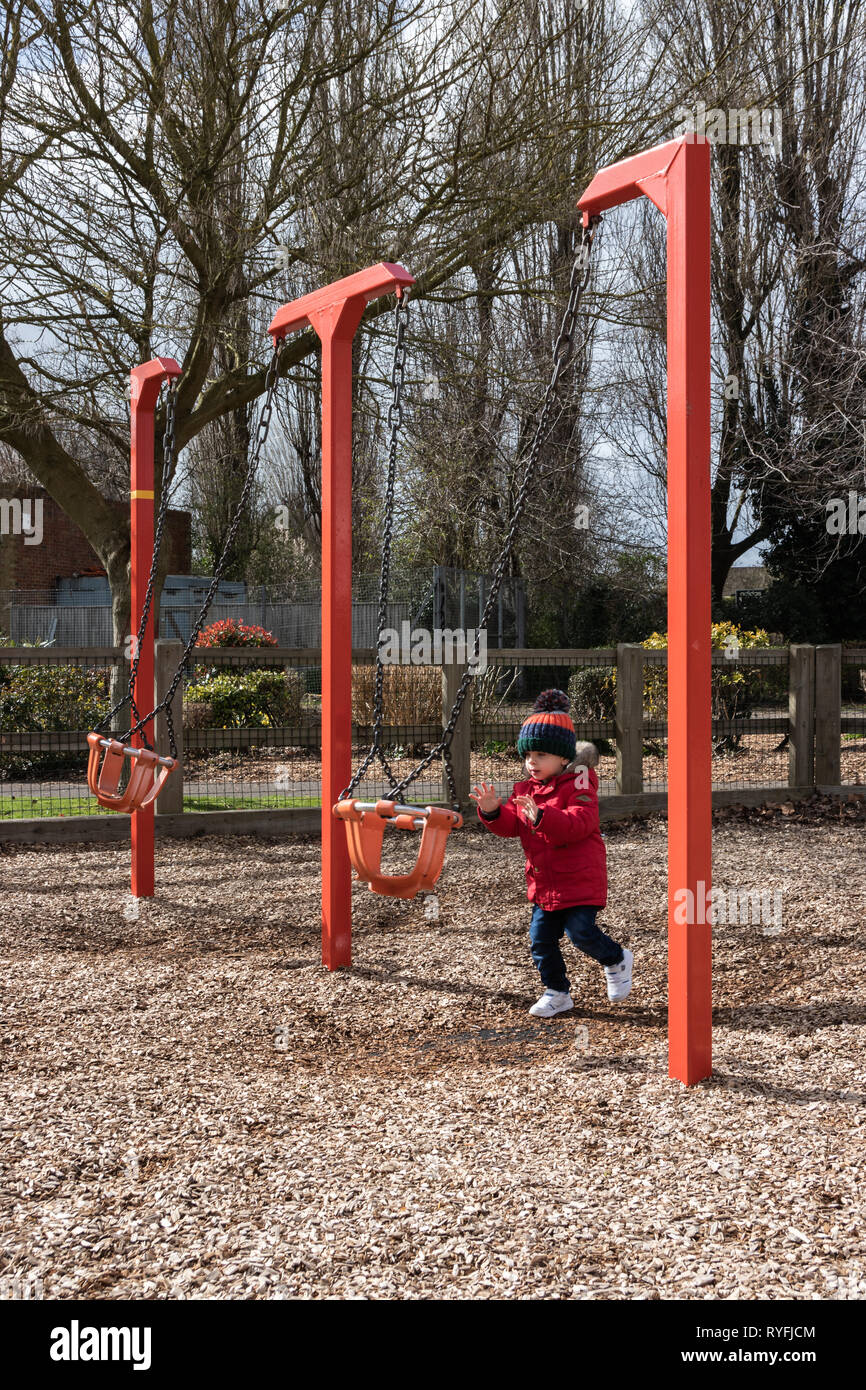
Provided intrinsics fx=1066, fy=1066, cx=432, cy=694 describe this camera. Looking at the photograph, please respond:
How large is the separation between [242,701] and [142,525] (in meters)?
6.29

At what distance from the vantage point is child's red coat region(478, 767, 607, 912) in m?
3.88

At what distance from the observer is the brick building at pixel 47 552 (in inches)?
947

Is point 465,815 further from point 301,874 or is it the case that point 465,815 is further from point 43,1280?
point 43,1280

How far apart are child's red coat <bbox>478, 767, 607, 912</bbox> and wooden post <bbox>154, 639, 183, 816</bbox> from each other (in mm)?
4265

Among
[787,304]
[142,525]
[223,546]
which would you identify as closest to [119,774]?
[223,546]

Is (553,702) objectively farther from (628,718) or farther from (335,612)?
(628,718)

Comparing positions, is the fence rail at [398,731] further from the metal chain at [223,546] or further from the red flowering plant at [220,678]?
the metal chain at [223,546]

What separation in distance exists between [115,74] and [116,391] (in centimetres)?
252

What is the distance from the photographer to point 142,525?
19.5ft

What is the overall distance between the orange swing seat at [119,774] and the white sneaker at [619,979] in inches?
82.2

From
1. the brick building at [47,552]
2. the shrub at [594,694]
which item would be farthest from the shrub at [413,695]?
the brick building at [47,552]

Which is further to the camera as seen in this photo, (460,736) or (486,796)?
(460,736)

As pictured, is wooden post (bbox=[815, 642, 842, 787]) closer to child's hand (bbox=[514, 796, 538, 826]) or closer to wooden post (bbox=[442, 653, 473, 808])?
wooden post (bbox=[442, 653, 473, 808])

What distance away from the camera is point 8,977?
4.44m
